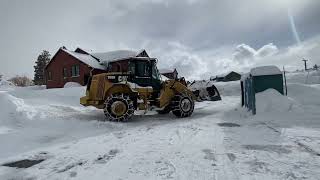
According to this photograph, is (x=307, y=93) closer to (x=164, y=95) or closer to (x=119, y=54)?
(x=164, y=95)

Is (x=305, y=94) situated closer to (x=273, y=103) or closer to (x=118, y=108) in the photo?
(x=273, y=103)

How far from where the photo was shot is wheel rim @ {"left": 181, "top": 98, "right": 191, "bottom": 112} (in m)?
14.7

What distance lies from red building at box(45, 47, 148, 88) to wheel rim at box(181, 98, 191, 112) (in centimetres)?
2665

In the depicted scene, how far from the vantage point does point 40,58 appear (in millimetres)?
77938

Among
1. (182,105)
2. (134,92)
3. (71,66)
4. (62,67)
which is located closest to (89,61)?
(71,66)

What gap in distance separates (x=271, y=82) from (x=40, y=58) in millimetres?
71501

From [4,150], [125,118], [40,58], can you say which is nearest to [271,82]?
[125,118]

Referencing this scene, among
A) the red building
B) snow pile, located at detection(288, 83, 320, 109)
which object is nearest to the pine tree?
the red building

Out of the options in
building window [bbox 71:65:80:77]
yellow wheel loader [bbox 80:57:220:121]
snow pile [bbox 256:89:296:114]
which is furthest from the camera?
building window [bbox 71:65:80:77]

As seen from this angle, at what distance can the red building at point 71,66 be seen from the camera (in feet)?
135

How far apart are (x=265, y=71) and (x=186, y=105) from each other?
3.91 metres

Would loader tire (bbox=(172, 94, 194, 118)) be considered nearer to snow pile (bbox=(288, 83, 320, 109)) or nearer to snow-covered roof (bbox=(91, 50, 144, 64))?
snow pile (bbox=(288, 83, 320, 109))

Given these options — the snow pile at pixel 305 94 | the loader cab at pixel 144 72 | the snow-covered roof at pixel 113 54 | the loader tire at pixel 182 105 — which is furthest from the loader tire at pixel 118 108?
the snow-covered roof at pixel 113 54

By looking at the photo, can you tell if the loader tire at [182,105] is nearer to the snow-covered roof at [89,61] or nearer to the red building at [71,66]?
the red building at [71,66]
